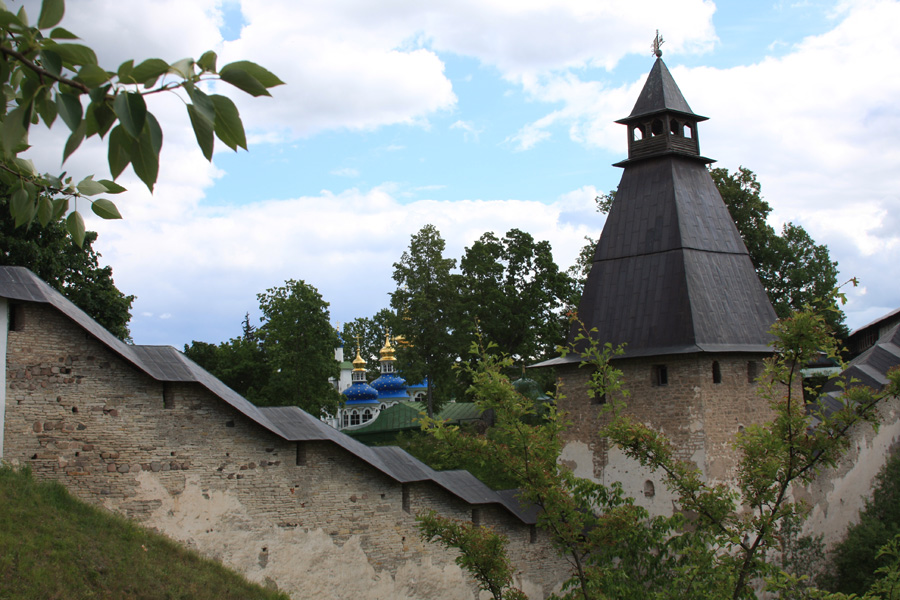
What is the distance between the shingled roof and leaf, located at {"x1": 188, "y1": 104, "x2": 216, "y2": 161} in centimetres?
1288

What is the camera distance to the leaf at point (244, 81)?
6.11ft

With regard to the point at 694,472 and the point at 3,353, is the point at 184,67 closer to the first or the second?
the point at 694,472

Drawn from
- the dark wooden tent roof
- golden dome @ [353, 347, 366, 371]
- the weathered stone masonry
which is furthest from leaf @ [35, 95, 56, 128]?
golden dome @ [353, 347, 366, 371]

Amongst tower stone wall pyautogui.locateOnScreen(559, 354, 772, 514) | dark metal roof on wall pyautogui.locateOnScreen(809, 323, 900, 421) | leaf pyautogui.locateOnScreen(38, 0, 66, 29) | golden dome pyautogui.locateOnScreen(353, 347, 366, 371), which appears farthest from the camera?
golden dome pyautogui.locateOnScreen(353, 347, 366, 371)

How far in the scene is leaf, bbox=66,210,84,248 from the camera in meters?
2.72

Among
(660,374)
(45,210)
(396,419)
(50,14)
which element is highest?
(50,14)

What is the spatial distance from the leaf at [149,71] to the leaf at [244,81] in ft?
0.48

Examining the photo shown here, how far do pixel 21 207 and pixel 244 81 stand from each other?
1.28 meters

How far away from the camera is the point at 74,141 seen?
76.0 inches

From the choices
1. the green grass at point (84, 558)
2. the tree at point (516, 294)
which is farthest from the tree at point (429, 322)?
the green grass at point (84, 558)

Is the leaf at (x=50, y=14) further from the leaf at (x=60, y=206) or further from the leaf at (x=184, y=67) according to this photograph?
the leaf at (x=60, y=206)

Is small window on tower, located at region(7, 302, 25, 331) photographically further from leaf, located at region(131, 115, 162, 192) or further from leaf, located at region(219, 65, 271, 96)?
leaf, located at region(219, 65, 271, 96)

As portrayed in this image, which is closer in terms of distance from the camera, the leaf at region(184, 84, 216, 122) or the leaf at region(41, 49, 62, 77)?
the leaf at region(184, 84, 216, 122)

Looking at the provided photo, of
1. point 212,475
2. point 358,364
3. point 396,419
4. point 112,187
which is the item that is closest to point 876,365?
point 212,475
